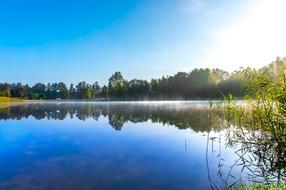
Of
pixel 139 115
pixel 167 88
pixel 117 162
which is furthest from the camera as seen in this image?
pixel 167 88

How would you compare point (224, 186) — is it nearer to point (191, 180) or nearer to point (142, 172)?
point (191, 180)

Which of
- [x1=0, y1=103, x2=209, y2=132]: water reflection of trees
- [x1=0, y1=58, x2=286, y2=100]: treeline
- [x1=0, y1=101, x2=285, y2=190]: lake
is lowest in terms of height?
[x1=0, y1=101, x2=285, y2=190]: lake

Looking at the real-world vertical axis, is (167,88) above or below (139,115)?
above

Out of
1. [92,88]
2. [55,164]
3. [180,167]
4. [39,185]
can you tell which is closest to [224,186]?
[180,167]

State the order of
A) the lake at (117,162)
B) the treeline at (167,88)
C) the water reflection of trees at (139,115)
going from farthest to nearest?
the treeline at (167,88), the water reflection of trees at (139,115), the lake at (117,162)

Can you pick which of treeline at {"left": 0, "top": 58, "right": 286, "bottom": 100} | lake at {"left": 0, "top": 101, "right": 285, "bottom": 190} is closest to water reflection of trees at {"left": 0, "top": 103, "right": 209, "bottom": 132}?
lake at {"left": 0, "top": 101, "right": 285, "bottom": 190}

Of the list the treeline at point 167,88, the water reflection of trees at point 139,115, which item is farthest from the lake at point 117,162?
the treeline at point 167,88

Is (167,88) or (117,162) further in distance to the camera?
(167,88)

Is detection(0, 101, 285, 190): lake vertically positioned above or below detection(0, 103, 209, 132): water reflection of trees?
below

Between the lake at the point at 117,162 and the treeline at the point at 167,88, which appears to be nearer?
the lake at the point at 117,162

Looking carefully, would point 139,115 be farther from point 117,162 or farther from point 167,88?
point 167,88

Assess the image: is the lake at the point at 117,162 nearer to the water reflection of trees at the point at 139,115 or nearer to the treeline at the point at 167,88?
the water reflection of trees at the point at 139,115

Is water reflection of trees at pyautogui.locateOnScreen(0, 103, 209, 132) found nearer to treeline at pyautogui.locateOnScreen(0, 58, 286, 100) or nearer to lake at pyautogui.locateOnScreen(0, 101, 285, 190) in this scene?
lake at pyautogui.locateOnScreen(0, 101, 285, 190)

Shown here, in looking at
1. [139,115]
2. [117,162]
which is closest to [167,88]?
[139,115]
